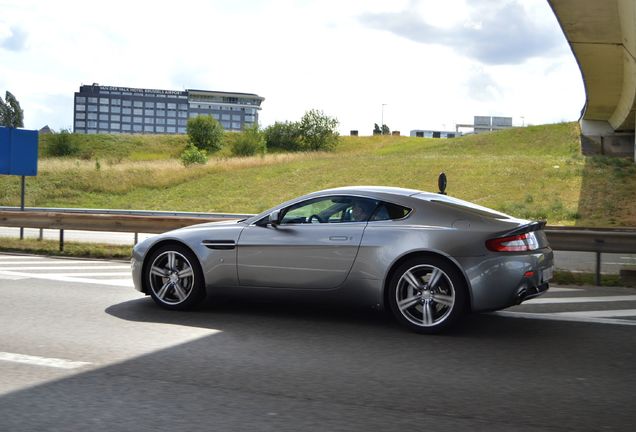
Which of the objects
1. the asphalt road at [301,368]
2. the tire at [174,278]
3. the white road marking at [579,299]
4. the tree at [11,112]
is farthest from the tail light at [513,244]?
the tree at [11,112]

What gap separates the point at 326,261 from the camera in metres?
7.09

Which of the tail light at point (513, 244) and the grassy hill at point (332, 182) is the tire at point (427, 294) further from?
the grassy hill at point (332, 182)

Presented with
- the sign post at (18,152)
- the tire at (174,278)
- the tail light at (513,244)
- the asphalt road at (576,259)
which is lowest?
the asphalt road at (576,259)

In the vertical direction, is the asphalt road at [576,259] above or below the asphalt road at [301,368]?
above

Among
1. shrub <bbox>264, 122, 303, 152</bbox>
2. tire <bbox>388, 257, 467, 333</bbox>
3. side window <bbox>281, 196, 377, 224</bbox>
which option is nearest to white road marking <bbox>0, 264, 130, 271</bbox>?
side window <bbox>281, 196, 377, 224</bbox>

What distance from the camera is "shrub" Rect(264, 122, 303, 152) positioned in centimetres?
10931

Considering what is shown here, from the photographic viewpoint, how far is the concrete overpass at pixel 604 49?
15070mm

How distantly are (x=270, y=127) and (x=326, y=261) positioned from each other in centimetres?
10618

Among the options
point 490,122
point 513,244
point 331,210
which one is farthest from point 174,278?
Result: point 490,122

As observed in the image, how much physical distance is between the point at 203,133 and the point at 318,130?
16068mm

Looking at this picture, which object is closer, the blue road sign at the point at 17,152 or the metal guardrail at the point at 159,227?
the metal guardrail at the point at 159,227

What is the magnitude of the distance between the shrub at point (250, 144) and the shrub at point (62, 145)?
20.2 m

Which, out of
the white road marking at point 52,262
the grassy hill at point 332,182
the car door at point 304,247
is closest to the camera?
the car door at point 304,247

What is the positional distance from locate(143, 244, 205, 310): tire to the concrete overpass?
995cm
